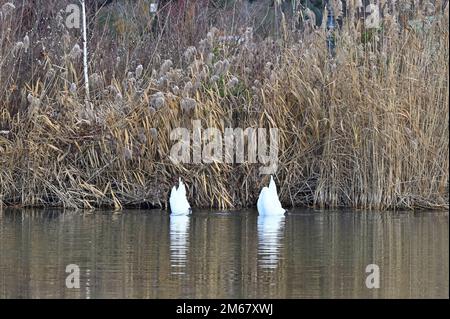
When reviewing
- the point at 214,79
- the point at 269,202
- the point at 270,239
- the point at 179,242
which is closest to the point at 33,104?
the point at 214,79

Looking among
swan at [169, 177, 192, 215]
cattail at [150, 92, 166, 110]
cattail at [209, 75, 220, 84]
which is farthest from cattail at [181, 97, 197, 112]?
swan at [169, 177, 192, 215]

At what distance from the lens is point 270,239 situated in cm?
1169

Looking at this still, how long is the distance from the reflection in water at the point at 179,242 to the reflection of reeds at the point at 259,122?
1178mm

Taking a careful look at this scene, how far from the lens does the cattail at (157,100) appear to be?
Result: 13.9 metres

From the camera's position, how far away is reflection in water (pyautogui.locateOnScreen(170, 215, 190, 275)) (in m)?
10.1

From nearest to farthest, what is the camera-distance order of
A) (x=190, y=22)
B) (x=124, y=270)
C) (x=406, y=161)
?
1. (x=124, y=270)
2. (x=406, y=161)
3. (x=190, y=22)

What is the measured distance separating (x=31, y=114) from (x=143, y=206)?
5.42ft

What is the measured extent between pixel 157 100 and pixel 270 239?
2.93 metres

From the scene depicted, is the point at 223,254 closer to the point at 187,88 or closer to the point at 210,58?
the point at 187,88

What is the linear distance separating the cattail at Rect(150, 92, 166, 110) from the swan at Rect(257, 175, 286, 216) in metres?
1.59
